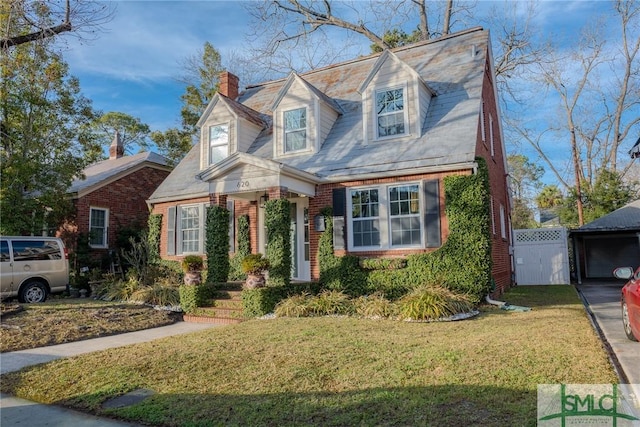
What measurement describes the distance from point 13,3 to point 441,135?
9.43 metres

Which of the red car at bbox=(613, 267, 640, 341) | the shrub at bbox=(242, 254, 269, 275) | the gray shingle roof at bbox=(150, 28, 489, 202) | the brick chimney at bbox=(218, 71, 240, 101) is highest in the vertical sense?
the brick chimney at bbox=(218, 71, 240, 101)

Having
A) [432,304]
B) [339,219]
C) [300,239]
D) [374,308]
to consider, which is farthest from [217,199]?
[432,304]

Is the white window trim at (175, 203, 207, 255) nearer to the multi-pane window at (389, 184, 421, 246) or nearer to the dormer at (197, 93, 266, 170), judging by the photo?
the dormer at (197, 93, 266, 170)

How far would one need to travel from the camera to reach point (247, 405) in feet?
13.1

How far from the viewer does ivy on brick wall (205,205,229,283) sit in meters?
11.1

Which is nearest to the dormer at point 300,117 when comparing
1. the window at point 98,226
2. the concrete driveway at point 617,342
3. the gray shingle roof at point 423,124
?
the gray shingle roof at point 423,124

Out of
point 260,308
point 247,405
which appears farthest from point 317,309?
point 247,405

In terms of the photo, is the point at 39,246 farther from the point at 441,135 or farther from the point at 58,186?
the point at 441,135

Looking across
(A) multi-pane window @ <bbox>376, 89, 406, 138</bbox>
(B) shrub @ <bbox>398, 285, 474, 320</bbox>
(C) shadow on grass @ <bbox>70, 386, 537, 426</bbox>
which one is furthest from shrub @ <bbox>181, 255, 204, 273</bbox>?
(C) shadow on grass @ <bbox>70, 386, 537, 426</bbox>

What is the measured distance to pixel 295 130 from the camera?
13.0 meters

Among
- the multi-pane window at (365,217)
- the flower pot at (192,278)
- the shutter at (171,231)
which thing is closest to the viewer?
the flower pot at (192,278)

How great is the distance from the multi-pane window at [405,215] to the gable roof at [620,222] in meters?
13.3

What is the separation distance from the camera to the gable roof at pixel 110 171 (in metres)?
16.6

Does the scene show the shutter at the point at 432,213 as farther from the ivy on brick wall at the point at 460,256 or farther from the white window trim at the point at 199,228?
the white window trim at the point at 199,228
